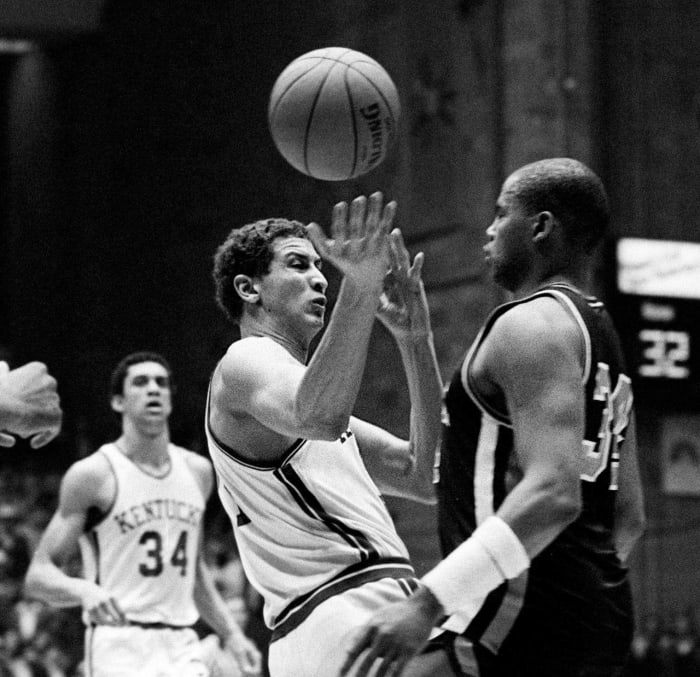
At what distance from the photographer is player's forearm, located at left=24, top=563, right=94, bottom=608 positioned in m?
6.40

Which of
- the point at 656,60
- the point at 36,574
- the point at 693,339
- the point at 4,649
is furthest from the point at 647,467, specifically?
the point at 36,574

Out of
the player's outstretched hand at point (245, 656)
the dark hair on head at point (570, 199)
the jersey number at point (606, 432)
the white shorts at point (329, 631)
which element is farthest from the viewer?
the player's outstretched hand at point (245, 656)

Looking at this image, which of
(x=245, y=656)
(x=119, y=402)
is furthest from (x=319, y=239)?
(x=119, y=402)

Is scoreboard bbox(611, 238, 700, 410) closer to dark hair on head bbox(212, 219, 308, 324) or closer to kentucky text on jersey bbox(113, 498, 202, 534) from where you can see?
kentucky text on jersey bbox(113, 498, 202, 534)

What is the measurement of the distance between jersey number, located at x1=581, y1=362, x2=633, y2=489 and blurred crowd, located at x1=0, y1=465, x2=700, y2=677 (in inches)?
259

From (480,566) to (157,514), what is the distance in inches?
176

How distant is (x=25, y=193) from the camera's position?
1816cm

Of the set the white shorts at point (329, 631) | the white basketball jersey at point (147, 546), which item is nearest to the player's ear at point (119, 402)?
the white basketball jersey at point (147, 546)

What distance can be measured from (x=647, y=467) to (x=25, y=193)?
9.18 m

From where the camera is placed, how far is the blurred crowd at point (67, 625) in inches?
407

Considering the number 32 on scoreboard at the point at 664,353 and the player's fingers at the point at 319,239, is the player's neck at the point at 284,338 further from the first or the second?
the number 32 on scoreboard at the point at 664,353

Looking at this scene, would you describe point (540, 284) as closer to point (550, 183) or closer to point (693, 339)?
point (550, 183)

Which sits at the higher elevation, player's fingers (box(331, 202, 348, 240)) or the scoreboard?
player's fingers (box(331, 202, 348, 240))

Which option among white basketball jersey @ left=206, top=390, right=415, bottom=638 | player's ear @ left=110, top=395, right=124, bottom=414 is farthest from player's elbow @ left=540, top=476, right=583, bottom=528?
player's ear @ left=110, top=395, right=124, bottom=414
